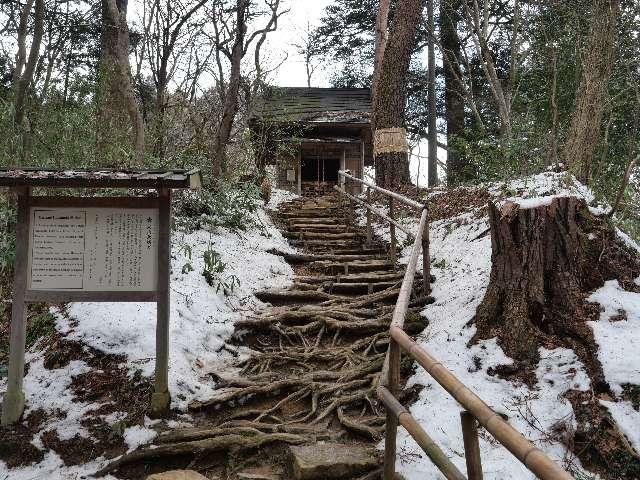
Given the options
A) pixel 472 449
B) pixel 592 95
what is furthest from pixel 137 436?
pixel 592 95

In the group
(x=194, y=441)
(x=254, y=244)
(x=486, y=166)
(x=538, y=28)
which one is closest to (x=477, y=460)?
(x=194, y=441)

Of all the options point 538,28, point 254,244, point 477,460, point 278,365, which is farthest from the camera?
point 538,28

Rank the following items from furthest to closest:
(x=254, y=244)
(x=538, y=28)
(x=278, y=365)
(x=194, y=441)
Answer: (x=538, y=28), (x=254, y=244), (x=278, y=365), (x=194, y=441)

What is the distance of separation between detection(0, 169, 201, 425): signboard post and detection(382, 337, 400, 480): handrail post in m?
1.82

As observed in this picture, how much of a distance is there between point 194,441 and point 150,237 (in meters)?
1.50

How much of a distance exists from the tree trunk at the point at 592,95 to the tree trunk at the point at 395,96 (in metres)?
4.65

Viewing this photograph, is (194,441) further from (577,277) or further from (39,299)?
(577,277)

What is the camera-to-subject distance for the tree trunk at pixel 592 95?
599 cm

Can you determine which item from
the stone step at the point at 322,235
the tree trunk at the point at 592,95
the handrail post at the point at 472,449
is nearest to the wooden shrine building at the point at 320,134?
the stone step at the point at 322,235

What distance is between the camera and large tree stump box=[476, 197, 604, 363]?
3.42 m

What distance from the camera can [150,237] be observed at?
364cm

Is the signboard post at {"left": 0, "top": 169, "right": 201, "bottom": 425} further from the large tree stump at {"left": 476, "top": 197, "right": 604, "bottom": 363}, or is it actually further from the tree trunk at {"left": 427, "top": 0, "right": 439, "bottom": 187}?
the tree trunk at {"left": 427, "top": 0, "right": 439, "bottom": 187}

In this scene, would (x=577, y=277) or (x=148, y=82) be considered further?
(x=148, y=82)

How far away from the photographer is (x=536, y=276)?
3527mm
